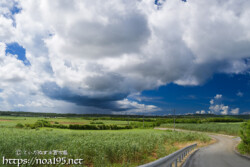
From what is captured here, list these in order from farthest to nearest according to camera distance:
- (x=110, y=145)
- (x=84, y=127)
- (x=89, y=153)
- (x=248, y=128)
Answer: (x=84, y=127)
(x=248, y=128)
(x=110, y=145)
(x=89, y=153)

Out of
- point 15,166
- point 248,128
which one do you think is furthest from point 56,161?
point 248,128

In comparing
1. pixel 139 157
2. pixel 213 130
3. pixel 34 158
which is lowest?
pixel 213 130

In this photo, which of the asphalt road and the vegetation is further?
the vegetation

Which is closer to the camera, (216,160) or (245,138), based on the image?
(216,160)

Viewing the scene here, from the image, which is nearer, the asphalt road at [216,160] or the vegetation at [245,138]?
the asphalt road at [216,160]

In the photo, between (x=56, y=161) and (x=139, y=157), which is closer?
(x=56, y=161)

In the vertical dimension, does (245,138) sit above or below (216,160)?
above

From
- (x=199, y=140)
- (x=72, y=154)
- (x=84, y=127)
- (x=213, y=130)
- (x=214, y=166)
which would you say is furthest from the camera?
(x=84, y=127)

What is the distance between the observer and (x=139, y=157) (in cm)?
1593

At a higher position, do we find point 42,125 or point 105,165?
point 105,165

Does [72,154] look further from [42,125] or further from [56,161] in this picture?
[42,125]

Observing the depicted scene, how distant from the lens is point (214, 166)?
12688 mm

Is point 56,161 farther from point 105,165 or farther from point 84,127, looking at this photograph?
point 84,127

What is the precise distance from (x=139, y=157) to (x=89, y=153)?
404 cm
